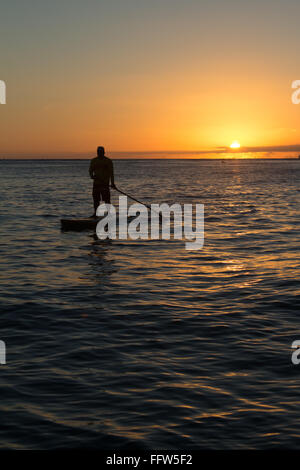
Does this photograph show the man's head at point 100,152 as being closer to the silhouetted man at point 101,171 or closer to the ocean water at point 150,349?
the silhouetted man at point 101,171

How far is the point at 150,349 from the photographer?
7.60 meters

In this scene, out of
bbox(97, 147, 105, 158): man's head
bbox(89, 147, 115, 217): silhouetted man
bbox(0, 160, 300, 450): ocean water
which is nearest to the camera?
bbox(0, 160, 300, 450): ocean water

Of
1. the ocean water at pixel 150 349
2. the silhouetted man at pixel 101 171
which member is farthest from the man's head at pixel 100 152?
the ocean water at pixel 150 349

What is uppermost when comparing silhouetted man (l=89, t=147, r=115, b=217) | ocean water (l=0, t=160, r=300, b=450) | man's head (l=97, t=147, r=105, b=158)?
man's head (l=97, t=147, r=105, b=158)

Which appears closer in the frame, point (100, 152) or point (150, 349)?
point (150, 349)

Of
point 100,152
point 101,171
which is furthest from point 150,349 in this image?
point 101,171

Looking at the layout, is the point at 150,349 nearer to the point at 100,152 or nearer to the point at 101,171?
the point at 100,152

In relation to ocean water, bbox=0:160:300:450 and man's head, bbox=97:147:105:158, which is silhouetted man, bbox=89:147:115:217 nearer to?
man's head, bbox=97:147:105:158

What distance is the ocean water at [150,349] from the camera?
5.44 m

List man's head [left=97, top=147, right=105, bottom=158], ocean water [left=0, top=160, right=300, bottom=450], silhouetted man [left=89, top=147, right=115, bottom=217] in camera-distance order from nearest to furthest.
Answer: ocean water [left=0, top=160, right=300, bottom=450] → man's head [left=97, top=147, right=105, bottom=158] → silhouetted man [left=89, top=147, right=115, bottom=217]

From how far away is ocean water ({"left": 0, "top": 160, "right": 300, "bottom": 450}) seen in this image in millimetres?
5438

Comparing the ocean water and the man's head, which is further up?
the man's head

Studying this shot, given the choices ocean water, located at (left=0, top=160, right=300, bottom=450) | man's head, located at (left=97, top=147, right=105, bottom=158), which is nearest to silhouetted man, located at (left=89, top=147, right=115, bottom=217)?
man's head, located at (left=97, top=147, right=105, bottom=158)

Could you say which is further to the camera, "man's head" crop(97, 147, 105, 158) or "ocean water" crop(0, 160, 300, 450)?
"man's head" crop(97, 147, 105, 158)
